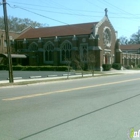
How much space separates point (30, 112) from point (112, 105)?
326 centimetres

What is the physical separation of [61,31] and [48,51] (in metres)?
5.15

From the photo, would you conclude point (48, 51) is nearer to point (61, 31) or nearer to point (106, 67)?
point (61, 31)

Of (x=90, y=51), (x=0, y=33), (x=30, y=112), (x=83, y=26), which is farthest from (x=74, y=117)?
(x=0, y=33)

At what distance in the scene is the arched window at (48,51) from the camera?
56.0m

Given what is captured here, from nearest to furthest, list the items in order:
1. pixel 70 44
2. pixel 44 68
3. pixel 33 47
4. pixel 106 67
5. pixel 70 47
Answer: pixel 44 68 → pixel 106 67 → pixel 70 44 → pixel 70 47 → pixel 33 47

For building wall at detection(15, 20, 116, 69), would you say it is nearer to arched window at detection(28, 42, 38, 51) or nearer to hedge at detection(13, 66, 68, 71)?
arched window at detection(28, 42, 38, 51)

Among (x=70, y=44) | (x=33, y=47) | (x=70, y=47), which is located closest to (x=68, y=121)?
(x=70, y=44)

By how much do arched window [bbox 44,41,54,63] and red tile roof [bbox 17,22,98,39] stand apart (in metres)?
2.15

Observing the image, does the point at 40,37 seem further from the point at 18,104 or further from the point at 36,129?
the point at 36,129

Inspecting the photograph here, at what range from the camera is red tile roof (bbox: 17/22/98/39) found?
172 ft

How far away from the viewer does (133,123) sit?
7.09 meters

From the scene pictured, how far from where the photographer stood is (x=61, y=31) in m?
56.2

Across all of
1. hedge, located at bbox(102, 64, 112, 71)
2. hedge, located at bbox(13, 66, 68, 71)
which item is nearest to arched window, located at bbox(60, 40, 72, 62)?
hedge, located at bbox(102, 64, 112, 71)

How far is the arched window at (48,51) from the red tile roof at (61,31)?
215 centimetres
